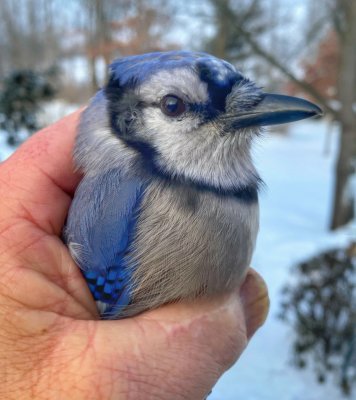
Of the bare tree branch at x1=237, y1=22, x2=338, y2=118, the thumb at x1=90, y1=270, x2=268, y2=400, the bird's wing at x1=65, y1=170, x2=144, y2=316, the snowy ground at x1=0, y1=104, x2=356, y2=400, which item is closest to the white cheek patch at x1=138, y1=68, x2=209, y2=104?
the bird's wing at x1=65, y1=170, x2=144, y2=316

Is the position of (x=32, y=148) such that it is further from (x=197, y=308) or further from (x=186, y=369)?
(x=186, y=369)

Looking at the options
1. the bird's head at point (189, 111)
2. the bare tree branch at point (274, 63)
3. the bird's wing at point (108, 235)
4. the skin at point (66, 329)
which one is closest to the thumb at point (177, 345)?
the skin at point (66, 329)

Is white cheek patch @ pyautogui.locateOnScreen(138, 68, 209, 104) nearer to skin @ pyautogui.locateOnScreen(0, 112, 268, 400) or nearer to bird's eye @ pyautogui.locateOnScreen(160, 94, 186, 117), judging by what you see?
bird's eye @ pyautogui.locateOnScreen(160, 94, 186, 117)

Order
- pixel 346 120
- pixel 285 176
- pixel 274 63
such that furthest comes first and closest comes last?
pixel 285 176 < pixel 346 120 < pixel 274 63

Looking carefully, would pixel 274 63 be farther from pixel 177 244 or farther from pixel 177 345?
pixel 177 345

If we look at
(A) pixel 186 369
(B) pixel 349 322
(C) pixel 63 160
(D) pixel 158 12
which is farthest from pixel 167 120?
(D) pixel 158 12

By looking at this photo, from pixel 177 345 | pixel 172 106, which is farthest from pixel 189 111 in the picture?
pixel 177 345

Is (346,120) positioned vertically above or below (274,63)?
below
